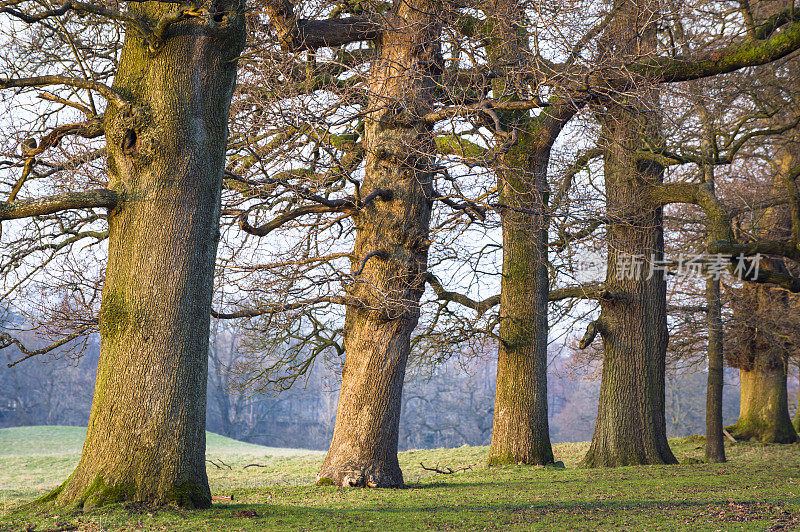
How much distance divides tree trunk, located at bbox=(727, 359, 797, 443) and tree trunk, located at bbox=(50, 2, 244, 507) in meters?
16.3

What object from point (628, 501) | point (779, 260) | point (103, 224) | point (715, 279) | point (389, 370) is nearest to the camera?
point (628, 501)

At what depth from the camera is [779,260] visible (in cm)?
1522

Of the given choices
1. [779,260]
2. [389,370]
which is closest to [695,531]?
[389,370]

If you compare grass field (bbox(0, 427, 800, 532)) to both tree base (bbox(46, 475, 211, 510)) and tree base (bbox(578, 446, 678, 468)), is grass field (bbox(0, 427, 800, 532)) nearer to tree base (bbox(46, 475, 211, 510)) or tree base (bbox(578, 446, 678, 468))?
tree base (bbox(46, 475, 211, 510))

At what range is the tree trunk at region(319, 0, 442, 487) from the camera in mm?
7750

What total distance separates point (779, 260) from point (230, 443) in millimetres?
24589

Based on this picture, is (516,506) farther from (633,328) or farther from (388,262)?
(633,328)

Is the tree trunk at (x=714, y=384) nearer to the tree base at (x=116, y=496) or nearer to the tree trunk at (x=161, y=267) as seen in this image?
the tree trunk at (x=161, y=267)

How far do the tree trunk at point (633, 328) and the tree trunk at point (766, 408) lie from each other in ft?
24.3

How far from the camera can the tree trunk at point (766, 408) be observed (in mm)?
16625

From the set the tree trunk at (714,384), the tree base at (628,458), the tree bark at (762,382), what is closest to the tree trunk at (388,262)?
the tree base at (628,458)

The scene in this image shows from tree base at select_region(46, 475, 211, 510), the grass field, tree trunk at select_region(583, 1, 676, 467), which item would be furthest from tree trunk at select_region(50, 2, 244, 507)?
tree trunk at select_region(583, 1, 676, 467)

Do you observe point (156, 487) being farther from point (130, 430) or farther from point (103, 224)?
point (103, 224)

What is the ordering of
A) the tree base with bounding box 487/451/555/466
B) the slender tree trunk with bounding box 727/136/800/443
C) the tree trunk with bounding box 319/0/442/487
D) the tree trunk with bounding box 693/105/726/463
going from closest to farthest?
the tree trunk with bounding box 319/0/442/487 → the tree base with bounding box 487/451/555/466 → the tree trunk with bounding box 693/105/726/463 → the slender tree trunk with bounding box 727/136/800/443
